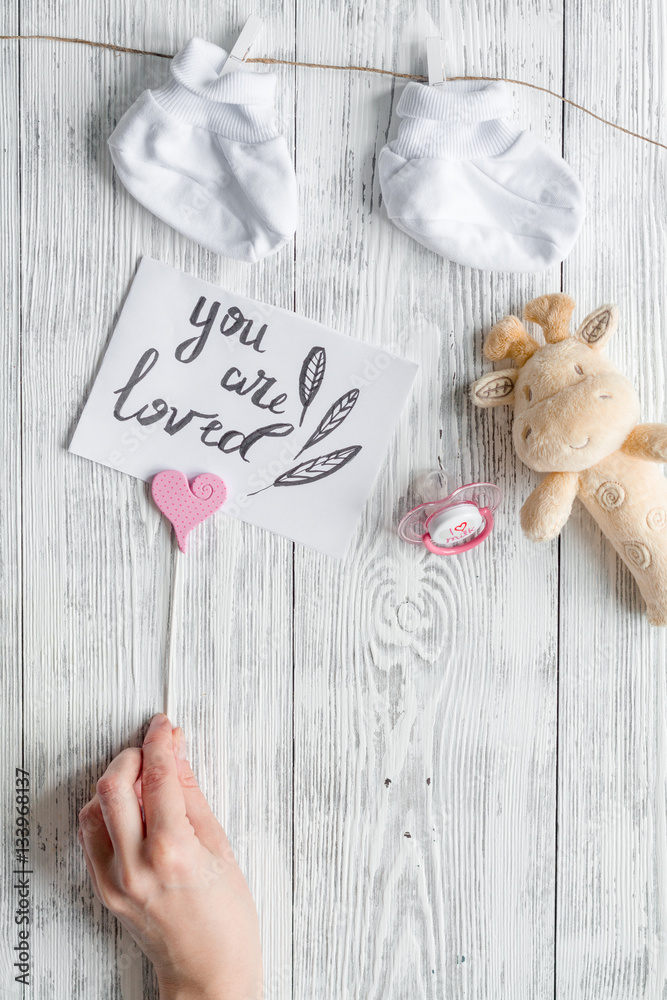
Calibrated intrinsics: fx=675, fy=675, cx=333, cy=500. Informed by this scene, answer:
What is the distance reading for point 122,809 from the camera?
705mm

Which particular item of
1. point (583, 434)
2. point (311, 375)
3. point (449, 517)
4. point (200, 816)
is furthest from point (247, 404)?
point (200, 816)

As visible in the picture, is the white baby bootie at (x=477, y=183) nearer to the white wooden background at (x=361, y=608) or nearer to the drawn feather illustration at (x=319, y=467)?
the white wooden background at (x=361, y=608)

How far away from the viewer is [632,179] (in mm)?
781

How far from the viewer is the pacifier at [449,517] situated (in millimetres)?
713

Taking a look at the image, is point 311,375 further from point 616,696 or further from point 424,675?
point 616,696

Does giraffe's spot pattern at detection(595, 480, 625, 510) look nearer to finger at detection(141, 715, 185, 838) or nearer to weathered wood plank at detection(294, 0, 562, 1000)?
weathered wood plank at detection(294, 0, 562, 1000)

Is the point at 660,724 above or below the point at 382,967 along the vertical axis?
above

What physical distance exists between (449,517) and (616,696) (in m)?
0.32

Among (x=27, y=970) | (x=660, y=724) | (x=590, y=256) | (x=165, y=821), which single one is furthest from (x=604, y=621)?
(x=27, y=970)

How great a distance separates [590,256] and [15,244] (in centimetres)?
66

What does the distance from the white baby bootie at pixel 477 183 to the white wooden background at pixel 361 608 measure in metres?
0.03

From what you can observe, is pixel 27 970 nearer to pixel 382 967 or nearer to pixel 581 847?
pixel 382 967

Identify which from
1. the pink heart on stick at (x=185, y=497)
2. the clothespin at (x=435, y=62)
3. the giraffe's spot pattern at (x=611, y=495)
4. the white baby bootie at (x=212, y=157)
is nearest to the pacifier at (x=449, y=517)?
the giraffe's spot pattern at (x=611, y=495)

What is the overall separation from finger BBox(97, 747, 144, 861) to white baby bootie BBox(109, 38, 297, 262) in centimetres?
58
